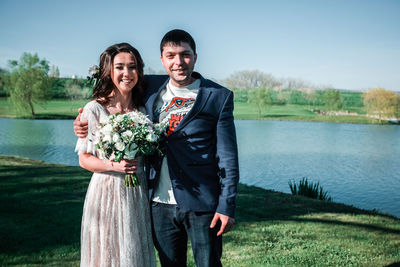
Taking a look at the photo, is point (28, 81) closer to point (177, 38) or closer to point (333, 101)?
point (177, 38)

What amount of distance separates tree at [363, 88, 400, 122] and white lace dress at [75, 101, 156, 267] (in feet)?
193

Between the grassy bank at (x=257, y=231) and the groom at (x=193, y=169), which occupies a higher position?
the groom at (x=193, y=169)

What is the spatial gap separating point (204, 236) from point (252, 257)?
95.0 inches

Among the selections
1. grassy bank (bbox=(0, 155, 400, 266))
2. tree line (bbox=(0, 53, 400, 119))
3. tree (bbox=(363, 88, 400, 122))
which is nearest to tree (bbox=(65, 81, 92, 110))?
tree line (bbox=(0, 53, 400, 119))

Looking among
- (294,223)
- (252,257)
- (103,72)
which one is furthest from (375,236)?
(103,72)

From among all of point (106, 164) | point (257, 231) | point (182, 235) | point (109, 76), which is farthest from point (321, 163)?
point (106, 164)

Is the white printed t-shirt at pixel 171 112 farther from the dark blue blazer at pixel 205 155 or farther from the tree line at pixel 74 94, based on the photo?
the tree line at pixel 74 94

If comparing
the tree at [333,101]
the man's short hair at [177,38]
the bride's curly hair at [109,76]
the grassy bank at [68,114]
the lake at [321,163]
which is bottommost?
the lake at [321,163]

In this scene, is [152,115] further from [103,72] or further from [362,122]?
[362,122]

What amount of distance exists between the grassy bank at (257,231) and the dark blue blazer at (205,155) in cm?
232

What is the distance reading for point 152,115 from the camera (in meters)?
2.87

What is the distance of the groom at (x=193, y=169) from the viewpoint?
2.66m

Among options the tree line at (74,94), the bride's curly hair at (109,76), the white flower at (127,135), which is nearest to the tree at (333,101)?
the tree line at (74,94)

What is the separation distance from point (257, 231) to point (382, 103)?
5945cm
